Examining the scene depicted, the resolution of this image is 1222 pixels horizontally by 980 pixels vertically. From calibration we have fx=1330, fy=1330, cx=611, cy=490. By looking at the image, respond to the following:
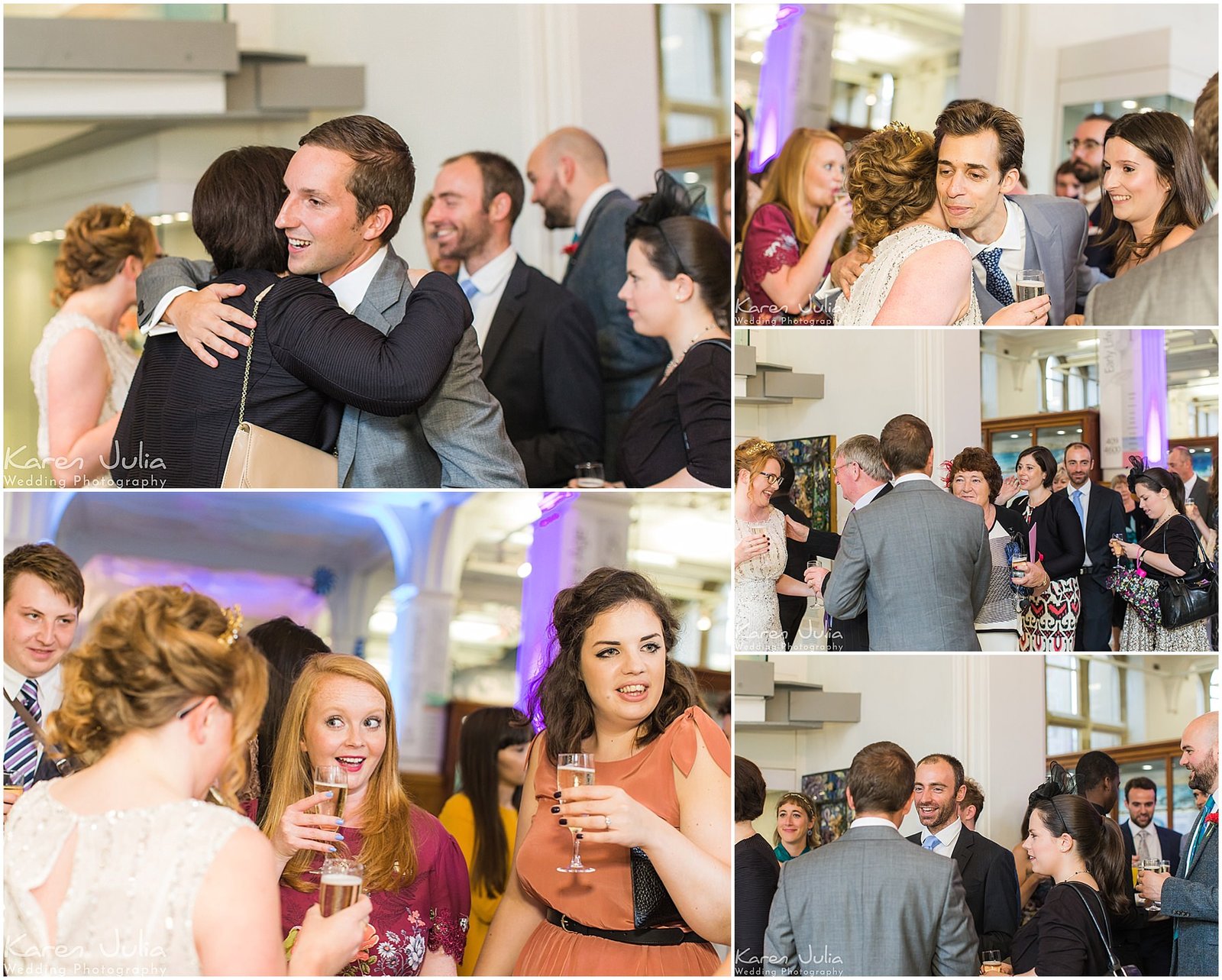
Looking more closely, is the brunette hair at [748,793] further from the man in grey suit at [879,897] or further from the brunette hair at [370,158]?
the brunette hair at [370,158]

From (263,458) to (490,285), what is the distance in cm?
134

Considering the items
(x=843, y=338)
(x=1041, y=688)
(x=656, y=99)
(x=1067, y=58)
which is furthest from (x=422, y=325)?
(x=1067, y=58)

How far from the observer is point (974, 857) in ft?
9.41

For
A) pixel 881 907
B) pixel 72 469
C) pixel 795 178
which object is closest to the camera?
pixel 881 907

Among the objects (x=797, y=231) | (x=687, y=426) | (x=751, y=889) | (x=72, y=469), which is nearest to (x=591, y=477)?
(x=687, y=426)

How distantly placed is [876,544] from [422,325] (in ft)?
3.58

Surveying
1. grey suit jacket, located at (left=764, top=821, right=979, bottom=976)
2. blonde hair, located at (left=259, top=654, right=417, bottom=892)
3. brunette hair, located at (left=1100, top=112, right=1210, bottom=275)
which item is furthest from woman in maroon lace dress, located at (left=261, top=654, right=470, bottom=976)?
brunette hair, located at (left=1100, top=112, right=1210, bottom=275)

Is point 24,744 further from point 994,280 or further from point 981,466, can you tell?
point 994,280

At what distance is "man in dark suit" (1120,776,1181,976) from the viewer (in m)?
2.89

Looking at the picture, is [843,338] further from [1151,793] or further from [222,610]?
[222,610]

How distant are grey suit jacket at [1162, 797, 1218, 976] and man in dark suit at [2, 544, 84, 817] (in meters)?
2.45

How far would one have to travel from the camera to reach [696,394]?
320cm

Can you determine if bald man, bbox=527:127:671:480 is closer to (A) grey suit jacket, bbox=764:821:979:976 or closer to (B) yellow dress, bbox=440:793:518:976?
(B) yellow dress, bbox=440:793:518:976

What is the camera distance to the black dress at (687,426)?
3.12 m
